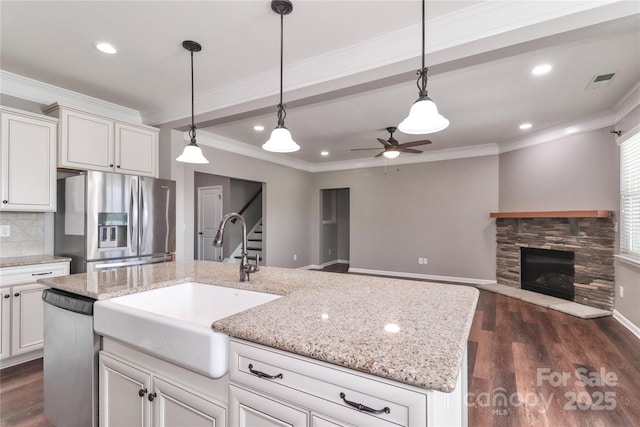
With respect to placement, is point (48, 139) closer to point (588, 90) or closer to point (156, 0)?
point (156, 0)

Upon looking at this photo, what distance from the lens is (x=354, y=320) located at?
3.62 feet

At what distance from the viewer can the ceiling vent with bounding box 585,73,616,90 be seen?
2859 mm

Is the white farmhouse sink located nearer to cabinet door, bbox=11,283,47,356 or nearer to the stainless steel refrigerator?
the stainless steel refrigerator

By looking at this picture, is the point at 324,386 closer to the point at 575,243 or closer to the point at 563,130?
the point at 575,243

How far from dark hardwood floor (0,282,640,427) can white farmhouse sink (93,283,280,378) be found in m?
1.09

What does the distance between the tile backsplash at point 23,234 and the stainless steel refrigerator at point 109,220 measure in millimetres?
135

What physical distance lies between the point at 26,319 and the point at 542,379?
4.22 metres

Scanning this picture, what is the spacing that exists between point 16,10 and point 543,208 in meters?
6.22

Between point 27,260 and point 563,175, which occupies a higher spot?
point 563,175

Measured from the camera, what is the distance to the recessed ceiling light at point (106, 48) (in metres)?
2.37

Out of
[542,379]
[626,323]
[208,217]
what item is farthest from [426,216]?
[208,217]

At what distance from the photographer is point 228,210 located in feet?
21.4

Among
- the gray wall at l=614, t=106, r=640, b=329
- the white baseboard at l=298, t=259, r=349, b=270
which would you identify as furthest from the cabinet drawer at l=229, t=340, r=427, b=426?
the white baseboard at l=298, t=259, r=349, b=270

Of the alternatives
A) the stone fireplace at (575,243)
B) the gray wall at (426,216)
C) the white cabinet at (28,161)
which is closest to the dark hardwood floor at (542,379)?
the stone fireplace at (575,243)
